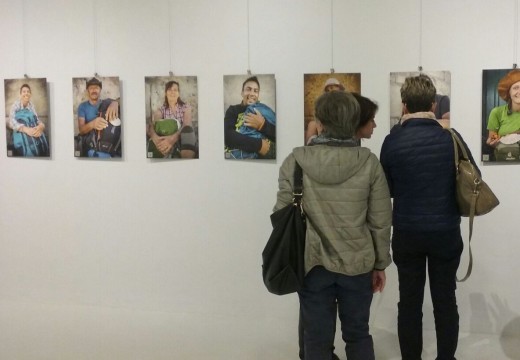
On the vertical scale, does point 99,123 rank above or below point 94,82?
below

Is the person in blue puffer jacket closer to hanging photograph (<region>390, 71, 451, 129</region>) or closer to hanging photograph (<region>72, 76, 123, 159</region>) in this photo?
hanging photograph (<region>390, 71, 451, 129</region>)

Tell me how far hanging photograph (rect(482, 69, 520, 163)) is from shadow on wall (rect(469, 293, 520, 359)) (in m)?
0.86

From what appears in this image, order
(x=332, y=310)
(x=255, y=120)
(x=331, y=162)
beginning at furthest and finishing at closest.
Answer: (x=255, y=120) < (x=332, y=310) < (x=331, y=162)

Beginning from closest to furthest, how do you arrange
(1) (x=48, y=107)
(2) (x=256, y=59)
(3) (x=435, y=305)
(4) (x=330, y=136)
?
(4) (x=330, y=136) → (3) (x=435, y=305) → (2) (x=256, y=59) → (1) (x=48, y=107)

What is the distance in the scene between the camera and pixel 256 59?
3568mm

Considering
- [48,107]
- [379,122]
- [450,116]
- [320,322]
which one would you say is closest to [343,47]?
[379,122]

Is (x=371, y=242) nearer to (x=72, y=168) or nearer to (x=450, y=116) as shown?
(x=450, y=116)

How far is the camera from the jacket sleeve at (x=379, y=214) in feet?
7.59

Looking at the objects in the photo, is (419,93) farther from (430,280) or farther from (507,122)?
(507,122)

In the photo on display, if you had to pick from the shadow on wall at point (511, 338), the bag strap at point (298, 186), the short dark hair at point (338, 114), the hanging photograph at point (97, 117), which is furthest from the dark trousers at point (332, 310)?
the hanging photograph at point (97, 117)

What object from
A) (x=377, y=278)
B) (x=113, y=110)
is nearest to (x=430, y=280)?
(x=377, y=278)

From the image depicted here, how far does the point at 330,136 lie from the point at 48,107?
2.39 metres

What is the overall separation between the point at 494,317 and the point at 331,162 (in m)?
1.84

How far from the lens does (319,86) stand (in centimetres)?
345
